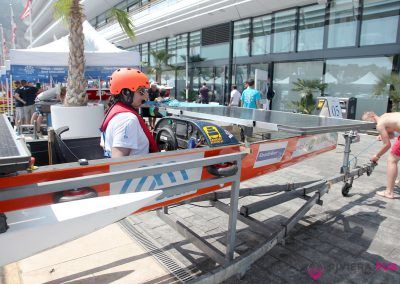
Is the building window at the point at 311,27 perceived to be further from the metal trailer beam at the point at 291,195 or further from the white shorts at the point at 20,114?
the white shorts at the point at 20,114

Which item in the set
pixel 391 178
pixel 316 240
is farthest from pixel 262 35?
pixel 316 240

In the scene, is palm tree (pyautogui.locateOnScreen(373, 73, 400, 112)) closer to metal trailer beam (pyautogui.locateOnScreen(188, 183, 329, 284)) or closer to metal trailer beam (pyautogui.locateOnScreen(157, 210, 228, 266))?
metal trailer beam (pyautogui.locateOnScreen(188, 183, 329, 284))

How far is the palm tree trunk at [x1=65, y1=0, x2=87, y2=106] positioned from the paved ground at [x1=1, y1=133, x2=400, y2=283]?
19.0ft

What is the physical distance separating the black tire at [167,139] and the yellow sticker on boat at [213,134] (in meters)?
0.43

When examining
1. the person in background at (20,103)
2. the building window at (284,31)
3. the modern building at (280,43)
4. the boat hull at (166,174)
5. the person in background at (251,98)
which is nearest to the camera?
the boat hull at (166,174)

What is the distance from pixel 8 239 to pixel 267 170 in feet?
7.74

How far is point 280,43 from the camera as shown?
50.8 ft

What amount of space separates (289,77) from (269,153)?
1311 cm

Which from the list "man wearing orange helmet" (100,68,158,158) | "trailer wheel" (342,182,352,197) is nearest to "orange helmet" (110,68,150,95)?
"man wearing orange helmet" (100,68,158,158)

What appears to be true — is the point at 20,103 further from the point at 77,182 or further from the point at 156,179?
the point at 77,182

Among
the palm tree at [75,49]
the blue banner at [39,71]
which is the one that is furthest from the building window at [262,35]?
the palm tree at [75,49]

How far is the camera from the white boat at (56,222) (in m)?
1.43

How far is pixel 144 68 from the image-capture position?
26438 mm

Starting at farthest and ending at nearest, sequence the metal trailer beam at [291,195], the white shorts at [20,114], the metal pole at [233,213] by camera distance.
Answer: the white shorts at [20,114], the metal trailer beam at [291,195], the metal pole at [233,213]
